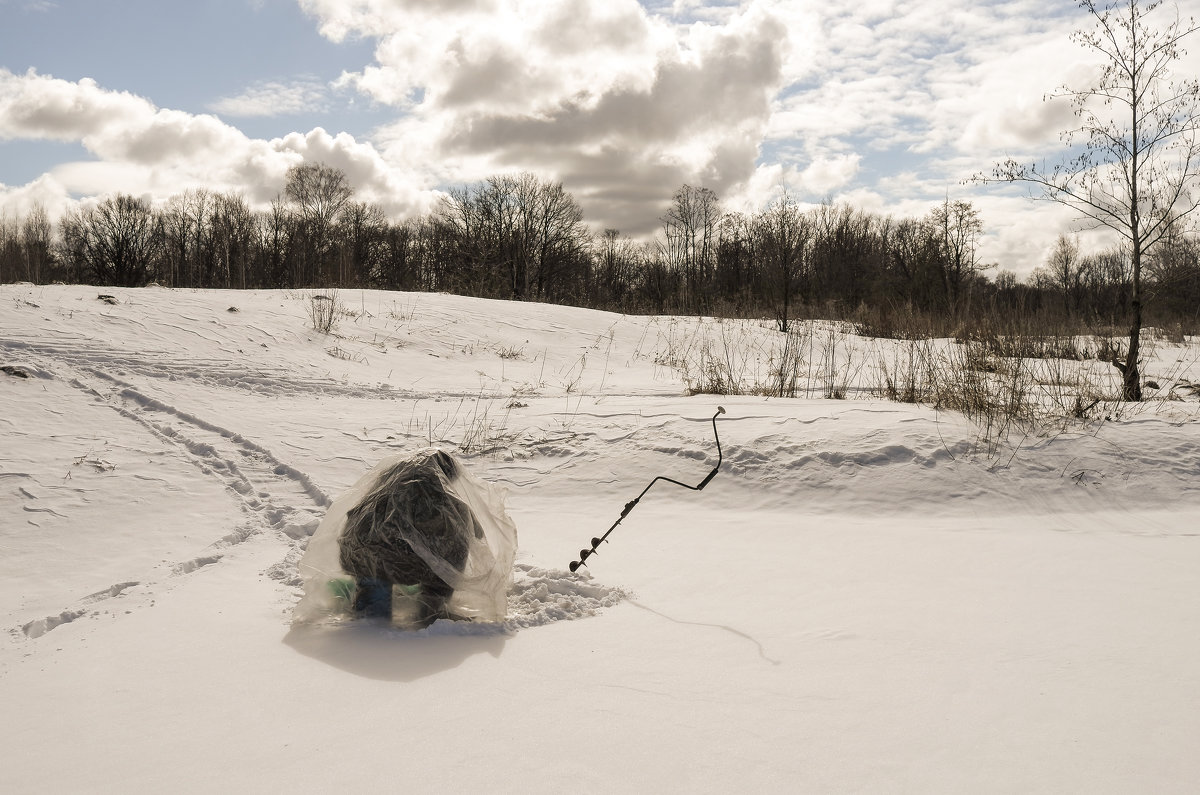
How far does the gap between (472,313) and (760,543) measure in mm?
9342

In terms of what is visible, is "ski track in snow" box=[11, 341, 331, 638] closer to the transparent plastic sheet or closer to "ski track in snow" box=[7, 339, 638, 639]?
"ski track in snow" box=[7, 339, 638, 639]

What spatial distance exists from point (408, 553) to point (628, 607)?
2.76ft

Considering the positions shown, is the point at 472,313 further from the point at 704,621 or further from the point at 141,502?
the point at 704,621

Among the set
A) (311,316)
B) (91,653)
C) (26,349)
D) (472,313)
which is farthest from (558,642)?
(472,313)

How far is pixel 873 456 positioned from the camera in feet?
14.4

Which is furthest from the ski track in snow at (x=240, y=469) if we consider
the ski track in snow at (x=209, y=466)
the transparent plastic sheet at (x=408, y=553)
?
the transparent plastic sheet at (x=408, y=553)

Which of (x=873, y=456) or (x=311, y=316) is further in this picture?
(x=311, y=316)

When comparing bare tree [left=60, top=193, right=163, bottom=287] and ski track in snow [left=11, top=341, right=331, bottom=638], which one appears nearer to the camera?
ski track in snow [left=11, top=341, right=331, bottom=638]

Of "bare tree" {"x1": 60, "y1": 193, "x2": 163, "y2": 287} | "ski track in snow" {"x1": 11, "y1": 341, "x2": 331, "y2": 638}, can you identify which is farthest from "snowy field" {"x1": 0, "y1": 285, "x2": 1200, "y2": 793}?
"bare tree" {"x1": 60, "y1": 193, "x2": 163, "y2": 287}

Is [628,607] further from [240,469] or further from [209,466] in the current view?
[209,466]

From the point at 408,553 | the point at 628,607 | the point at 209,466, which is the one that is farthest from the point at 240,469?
the point at 628,607

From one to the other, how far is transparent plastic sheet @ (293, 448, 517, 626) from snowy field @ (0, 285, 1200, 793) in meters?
0.11

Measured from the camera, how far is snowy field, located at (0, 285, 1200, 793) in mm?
1639

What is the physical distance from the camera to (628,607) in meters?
2.61
